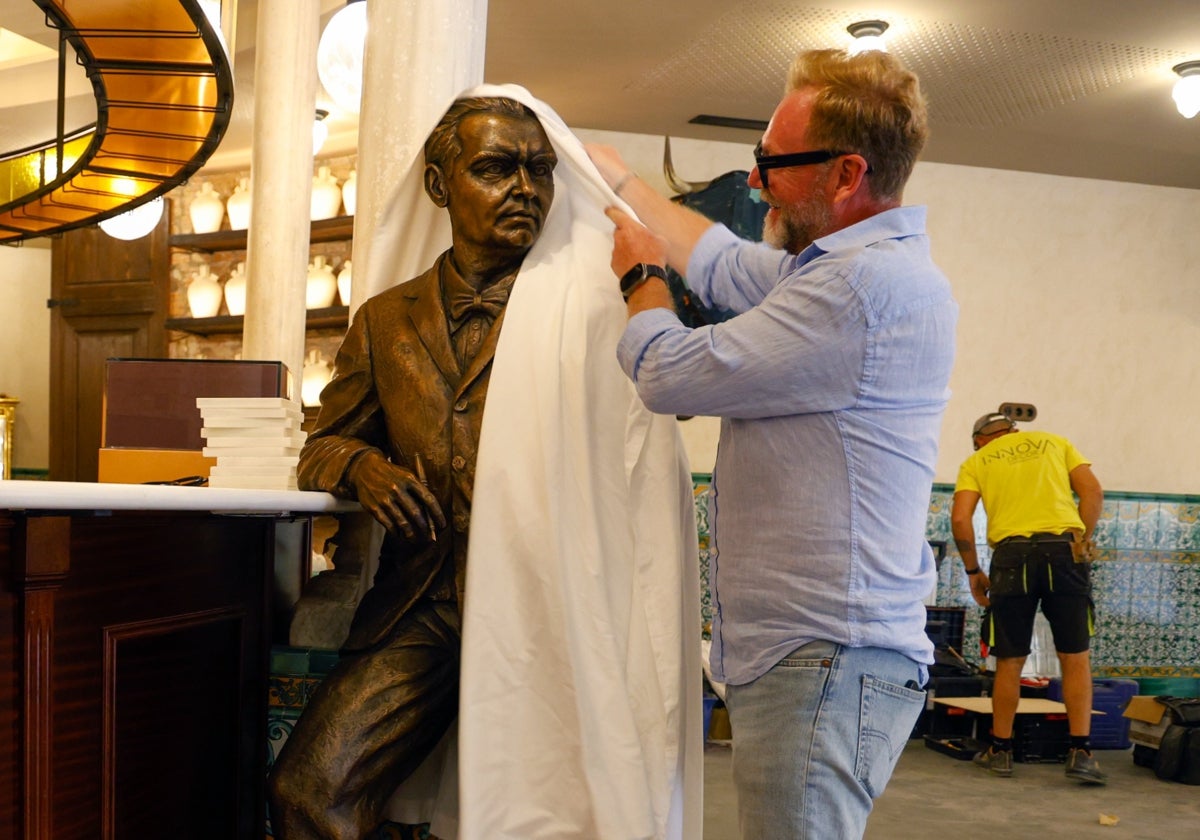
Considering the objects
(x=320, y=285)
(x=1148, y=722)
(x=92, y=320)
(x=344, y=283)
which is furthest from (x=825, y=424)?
(x=92, y=320)

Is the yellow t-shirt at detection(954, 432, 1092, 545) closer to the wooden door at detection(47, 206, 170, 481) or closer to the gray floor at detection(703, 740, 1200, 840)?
the gray floor at detection(703, 740, 1200, 840)

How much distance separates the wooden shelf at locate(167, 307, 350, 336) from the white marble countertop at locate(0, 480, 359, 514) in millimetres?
6350

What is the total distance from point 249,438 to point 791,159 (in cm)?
119

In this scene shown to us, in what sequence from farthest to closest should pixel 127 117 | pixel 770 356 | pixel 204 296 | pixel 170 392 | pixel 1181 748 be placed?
1. pixel 204 296
2. pixel 1181 748
3. pixel 127 117
4. pixel 170 392
5. pixel 770 356

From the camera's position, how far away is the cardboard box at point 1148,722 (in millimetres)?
6895

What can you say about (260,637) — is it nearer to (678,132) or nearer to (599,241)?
(599,241)

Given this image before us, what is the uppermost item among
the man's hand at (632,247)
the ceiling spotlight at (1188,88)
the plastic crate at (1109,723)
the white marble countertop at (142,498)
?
the ceiling spotlight at (1188,88)

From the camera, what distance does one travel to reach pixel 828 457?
5.95 ft

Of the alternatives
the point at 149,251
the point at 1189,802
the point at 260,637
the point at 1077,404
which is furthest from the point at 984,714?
the point at 149,251

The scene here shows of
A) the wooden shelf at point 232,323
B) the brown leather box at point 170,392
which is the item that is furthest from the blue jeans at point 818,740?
the wooden shelf at point 232,323

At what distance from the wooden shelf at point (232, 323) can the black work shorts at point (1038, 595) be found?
4456mm

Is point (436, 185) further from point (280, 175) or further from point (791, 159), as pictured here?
point (280, 175)

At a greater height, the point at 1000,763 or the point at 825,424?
the point at 825,424

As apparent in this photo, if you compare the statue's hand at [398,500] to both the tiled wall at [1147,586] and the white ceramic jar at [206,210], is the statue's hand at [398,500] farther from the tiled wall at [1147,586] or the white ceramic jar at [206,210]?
the white ceramic jar at [206,210]
